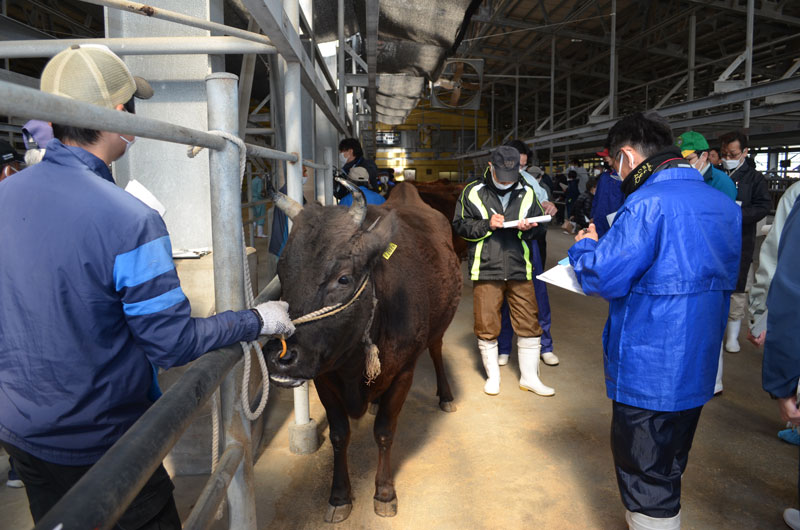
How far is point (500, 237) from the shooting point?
4.50 m

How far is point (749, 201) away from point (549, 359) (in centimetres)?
256

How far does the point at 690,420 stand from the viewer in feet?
7.77

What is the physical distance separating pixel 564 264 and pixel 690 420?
93cm

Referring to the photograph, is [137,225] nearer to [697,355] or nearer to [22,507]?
[697,355]

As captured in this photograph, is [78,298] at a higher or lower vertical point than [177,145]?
lower

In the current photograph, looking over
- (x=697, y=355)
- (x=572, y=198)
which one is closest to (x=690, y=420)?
(x=697, y=355)

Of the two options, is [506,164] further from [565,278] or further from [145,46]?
[145,46]

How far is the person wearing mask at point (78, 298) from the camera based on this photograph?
4.15 ft

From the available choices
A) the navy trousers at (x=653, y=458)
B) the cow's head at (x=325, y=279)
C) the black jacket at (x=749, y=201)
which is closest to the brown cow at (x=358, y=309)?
the cow's head at (x=325, y=279)

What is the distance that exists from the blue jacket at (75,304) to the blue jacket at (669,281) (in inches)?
69.7

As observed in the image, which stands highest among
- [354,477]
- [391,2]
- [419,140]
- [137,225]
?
[419,140]

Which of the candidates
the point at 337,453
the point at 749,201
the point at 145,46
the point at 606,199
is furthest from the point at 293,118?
the point at 749,201

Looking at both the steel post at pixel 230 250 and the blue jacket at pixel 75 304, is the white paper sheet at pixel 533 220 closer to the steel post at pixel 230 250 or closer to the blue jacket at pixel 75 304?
the steel post at pixel 230 250

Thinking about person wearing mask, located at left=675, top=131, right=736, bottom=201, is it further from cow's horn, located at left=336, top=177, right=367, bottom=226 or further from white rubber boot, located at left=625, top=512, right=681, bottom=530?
cow's horn, located at left=336, top=177, right=367, bottom=226
